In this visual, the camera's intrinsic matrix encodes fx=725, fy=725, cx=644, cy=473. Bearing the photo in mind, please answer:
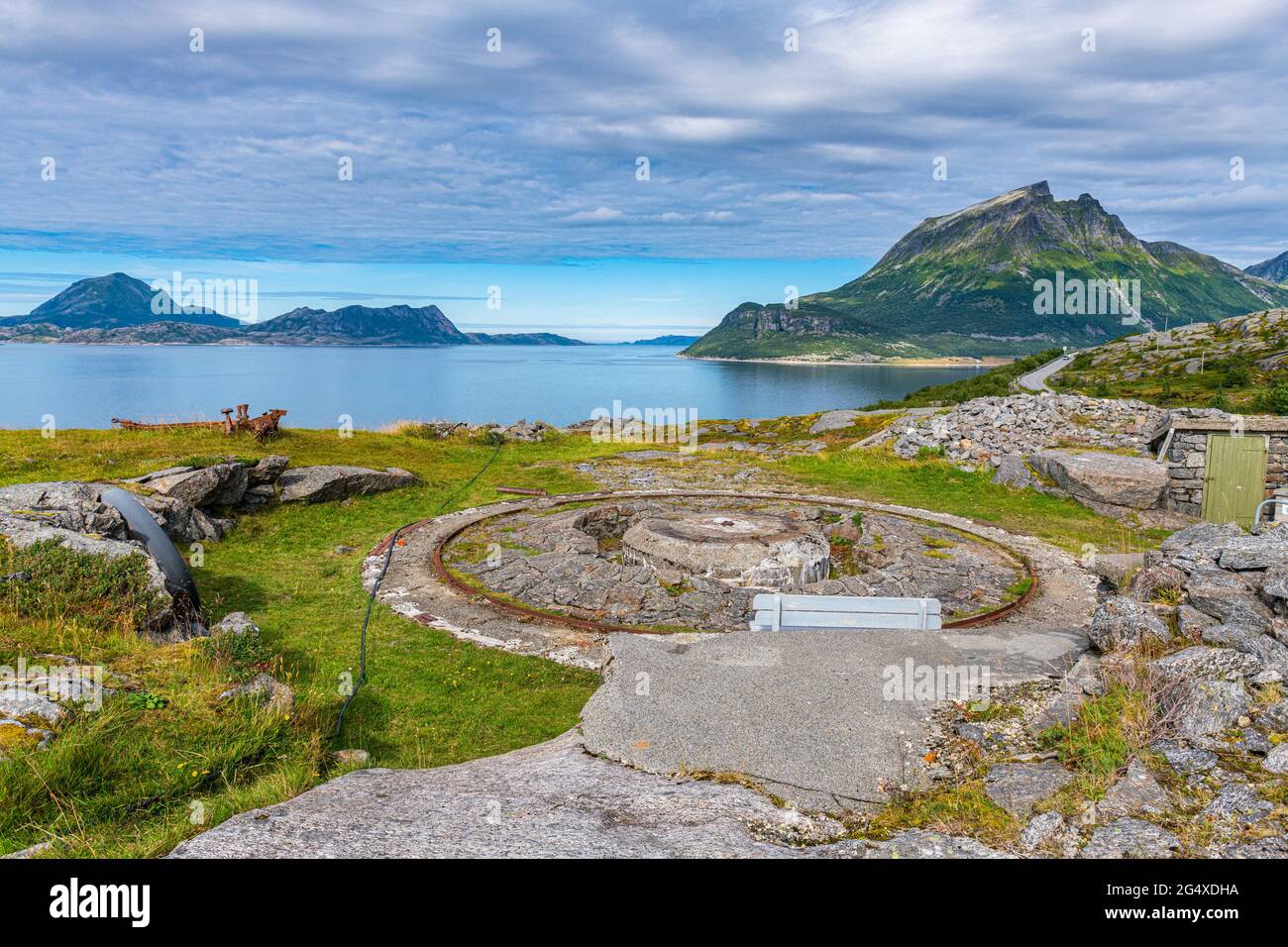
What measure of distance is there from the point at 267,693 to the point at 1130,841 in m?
6.98

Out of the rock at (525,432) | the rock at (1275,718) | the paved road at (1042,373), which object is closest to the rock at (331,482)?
the rock at (525,432)

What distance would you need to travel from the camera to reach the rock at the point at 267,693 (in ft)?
21.7

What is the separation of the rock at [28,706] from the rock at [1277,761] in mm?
8909

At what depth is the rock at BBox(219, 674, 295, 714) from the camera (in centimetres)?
660

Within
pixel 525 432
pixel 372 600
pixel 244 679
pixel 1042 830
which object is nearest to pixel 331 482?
pixel 372 600

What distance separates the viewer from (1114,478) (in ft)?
61.2

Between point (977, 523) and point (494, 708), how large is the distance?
1341 cm

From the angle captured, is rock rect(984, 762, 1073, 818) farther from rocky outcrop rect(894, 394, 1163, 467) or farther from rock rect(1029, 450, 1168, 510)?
rocky outcrop rect(894, 394, 1163, 467)

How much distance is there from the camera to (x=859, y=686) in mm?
7395

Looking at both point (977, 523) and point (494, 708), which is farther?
point (977, 523)

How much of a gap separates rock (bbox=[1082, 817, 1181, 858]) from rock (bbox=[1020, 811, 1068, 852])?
20 centimetres

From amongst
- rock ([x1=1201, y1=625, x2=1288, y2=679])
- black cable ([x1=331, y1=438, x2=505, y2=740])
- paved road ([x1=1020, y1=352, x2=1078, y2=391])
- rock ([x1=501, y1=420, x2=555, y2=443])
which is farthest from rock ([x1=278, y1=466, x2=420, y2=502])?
paved road ([x1=1020, y1=352, x2=1078, y2=391])
